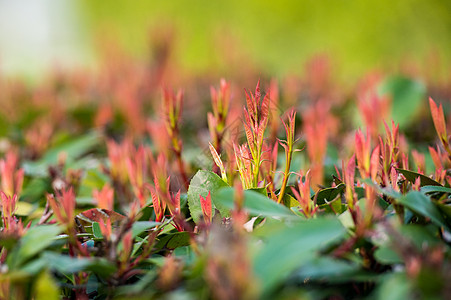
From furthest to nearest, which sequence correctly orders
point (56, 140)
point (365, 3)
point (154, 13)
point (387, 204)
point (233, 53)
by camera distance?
point (154, 13), point (365, 3), point (233, 53), point (56, 140), point (387, 204)

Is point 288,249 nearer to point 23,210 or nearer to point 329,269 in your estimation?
point 329,269

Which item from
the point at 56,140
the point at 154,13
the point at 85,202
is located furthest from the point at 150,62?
the point at 154,13

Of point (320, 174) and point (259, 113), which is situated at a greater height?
point (259, 113)

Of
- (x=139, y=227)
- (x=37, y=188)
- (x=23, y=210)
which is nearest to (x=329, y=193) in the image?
(x=139, y=227)

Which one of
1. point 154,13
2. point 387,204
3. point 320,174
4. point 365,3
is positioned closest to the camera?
point 387,204

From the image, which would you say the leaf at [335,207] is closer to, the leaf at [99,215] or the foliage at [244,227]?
the foliage at [244,227]

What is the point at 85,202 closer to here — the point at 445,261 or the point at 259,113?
the point at 259,113

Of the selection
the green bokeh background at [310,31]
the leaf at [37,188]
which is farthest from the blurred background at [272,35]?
the leaf at [37,188]
